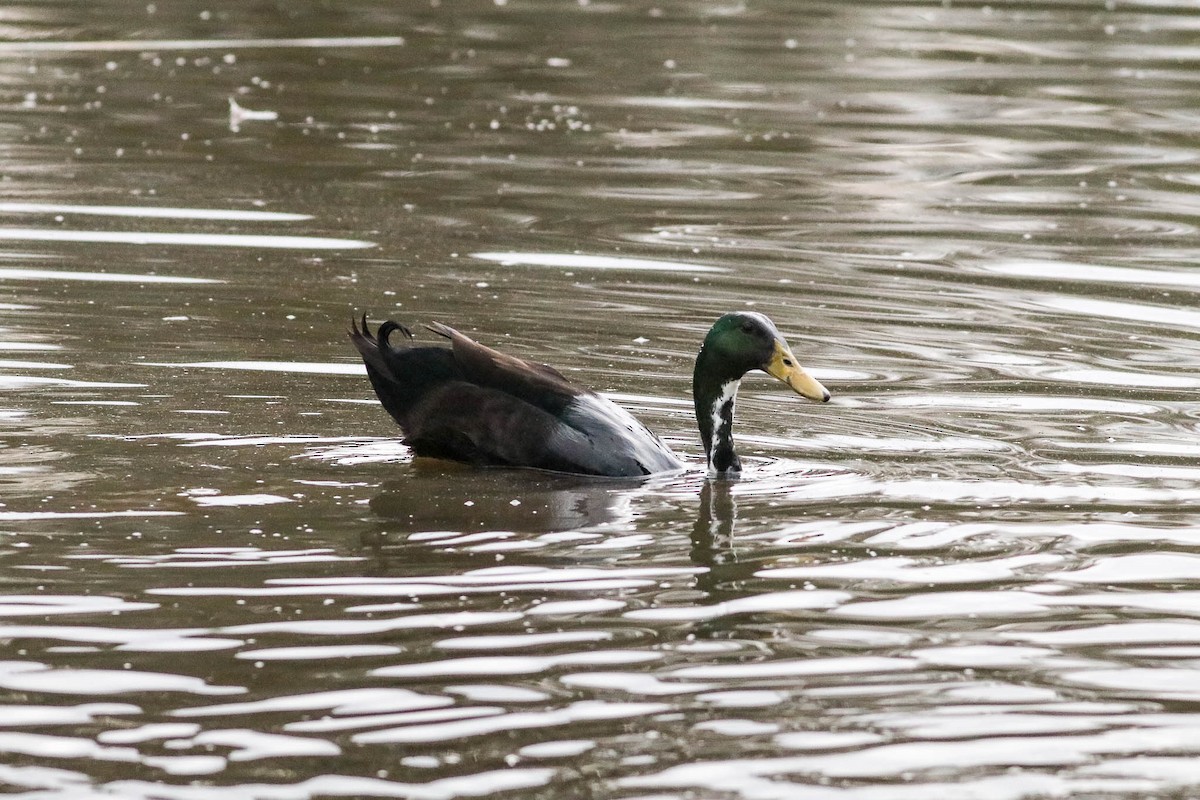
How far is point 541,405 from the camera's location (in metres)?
9.26

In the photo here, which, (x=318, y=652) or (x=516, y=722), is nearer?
(x=516, y=722)

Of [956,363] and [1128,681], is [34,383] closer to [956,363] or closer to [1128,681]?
[956,363]

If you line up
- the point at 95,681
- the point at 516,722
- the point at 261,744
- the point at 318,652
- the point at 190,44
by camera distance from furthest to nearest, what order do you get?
the point at 190,44, the point at 318,652, the point at 95,681, the point at 516,722, the point at 261,744

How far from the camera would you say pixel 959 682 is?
21.5ft

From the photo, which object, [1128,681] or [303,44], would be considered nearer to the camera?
[1128,681]

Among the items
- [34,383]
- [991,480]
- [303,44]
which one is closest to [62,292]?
[34,383]

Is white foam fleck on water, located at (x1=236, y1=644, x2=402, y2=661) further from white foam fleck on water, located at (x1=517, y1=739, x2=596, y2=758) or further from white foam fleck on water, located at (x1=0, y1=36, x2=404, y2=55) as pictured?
white foam fleck on water, located at (x1=0, y1=36, x2=404, y2=55)

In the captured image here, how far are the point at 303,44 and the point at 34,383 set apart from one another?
1214cm

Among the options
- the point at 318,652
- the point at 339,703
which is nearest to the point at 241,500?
the point at 318,652

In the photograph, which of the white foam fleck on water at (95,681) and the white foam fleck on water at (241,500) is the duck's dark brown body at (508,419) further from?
the white foam fleck on water at (95,681)

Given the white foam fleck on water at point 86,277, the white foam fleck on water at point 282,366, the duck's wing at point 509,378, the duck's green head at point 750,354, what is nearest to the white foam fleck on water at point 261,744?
the duck's wing at point 509,378

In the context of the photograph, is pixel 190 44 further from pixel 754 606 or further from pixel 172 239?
pixel 754 606

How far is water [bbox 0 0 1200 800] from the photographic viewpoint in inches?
238

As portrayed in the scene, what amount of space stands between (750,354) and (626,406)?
1273mm
